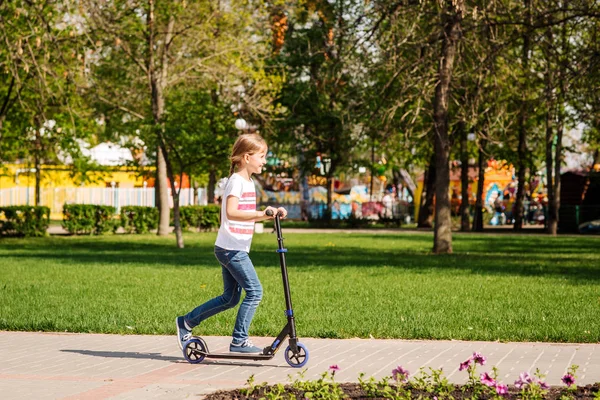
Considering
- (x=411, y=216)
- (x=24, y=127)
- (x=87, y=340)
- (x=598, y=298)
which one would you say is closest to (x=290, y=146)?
(x=411, y=216)

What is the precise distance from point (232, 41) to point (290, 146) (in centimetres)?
1698

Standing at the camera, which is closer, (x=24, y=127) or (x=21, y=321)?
(x=21, y=321)

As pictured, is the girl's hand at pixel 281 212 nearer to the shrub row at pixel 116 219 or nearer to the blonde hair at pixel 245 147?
the blonde hair at pixel 245 147

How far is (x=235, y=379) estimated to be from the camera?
295 inches

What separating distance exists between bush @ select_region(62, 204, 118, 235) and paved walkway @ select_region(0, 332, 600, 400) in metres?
27.6

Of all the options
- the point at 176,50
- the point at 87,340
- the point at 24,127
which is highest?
the point at 176,50

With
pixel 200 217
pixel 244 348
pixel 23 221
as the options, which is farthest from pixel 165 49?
pixel 244 348

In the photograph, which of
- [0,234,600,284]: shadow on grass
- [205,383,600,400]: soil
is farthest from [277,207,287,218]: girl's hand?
[0,234,600,284]: shadow on grass

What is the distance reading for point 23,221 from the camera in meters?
35.3

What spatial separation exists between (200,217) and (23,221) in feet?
28.3

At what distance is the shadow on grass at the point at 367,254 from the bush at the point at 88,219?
3080 mm

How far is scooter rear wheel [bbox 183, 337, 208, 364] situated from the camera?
8.20 meters

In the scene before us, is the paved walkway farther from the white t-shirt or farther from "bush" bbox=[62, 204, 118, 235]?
"bush" bbox=[62, 204, 118, 235]

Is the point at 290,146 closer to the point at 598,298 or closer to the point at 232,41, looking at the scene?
the point at 232,41
